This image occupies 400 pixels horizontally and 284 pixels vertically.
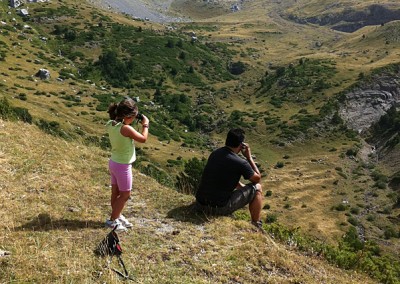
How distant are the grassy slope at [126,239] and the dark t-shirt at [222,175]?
0.64 meters

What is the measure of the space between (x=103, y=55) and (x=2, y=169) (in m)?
110

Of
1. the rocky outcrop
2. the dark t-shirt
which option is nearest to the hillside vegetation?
the dark t-shirt

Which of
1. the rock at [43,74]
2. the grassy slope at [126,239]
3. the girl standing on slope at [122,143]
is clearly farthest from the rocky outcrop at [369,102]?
the girl standing on slope at [122,143]

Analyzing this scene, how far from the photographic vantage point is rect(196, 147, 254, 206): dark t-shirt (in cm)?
976

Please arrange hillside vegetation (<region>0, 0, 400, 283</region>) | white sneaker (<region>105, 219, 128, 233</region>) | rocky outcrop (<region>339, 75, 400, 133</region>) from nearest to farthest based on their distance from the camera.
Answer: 1. hillside vegetation (<region>0, 0, 400, 283</region>)
2. white sneaker (<region>105, 219, 128, 233</region>)
3. rocky outcrop (<region>339, 75, 400, 133</region>)

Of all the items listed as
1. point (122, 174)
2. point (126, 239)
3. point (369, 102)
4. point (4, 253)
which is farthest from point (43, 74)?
point (4, 253)

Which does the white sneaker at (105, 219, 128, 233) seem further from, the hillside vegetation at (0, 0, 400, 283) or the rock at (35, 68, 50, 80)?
the rock at (35, 68, 50, 80)

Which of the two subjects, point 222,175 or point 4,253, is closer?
point 4,253

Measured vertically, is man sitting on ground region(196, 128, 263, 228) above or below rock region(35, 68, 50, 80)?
above

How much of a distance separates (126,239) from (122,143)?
2172 millimetres

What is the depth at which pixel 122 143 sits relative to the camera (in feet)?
A: 27.6

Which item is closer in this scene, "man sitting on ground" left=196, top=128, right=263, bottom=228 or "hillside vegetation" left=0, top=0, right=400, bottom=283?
"hillside vegetation" left=0, top=0, right=400, bottom=283

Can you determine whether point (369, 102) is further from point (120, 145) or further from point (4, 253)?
point (4, 253)

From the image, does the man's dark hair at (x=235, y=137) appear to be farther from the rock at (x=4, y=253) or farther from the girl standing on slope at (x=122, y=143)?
the rock at (x=4, y=253)
